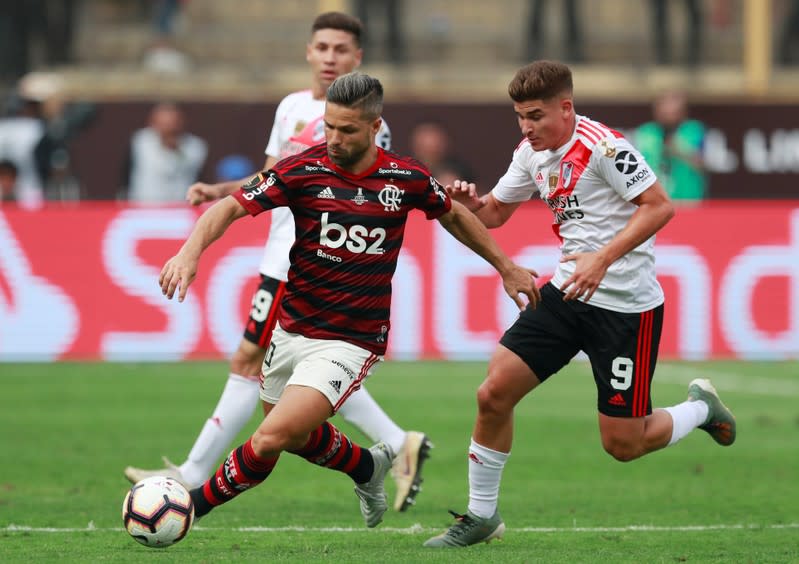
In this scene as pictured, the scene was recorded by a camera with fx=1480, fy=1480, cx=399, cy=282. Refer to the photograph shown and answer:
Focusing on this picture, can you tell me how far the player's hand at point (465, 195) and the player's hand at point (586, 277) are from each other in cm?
87

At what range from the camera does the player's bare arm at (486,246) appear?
693 centimetres

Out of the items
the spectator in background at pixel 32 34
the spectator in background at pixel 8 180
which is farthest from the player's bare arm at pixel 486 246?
the spectator in background at pixel 32 34

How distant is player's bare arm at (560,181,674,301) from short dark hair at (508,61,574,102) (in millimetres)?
629

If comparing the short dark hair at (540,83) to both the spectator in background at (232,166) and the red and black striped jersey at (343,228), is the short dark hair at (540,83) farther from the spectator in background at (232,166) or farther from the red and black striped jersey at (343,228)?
the spectator in background at (232,166)

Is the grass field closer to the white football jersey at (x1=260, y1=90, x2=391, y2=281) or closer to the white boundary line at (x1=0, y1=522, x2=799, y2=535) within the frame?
the white boundary line at (x1=0, y1=522, x2=799, y2=535)

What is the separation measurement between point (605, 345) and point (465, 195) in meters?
1.02

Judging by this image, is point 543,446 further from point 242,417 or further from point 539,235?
point 539,235

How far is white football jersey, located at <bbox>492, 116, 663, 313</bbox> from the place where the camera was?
22.6 feet

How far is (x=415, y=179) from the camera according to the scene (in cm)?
676

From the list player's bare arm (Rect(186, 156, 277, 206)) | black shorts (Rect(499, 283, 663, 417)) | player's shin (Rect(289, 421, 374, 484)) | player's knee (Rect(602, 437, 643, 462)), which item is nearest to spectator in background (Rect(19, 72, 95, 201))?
player's bare arm (Rect(186, 156, 277, 206))

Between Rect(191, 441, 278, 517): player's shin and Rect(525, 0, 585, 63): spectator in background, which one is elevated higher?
Rect(525, 0, 585, 63): spectator in background

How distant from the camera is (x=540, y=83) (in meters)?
6.85

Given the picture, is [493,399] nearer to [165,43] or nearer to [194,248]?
[194,248]

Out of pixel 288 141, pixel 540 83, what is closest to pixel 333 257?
pixel 540 83
